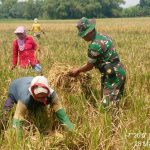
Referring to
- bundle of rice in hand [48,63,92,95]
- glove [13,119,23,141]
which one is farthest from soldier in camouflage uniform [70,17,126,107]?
glove [13,119,23,141]

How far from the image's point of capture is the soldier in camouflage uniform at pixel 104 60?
5.21 meters

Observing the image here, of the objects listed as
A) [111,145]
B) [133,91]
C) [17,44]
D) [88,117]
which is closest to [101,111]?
[88,117]

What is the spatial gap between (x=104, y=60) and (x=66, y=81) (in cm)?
81

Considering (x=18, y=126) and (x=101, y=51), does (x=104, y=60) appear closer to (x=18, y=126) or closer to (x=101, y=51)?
(x=101, y=51)

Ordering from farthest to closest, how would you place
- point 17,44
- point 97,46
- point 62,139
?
point 17,44 → point 97,46 → point 62,139

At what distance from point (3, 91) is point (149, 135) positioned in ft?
9.01

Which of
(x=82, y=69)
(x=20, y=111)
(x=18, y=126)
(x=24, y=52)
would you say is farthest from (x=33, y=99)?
(x=24, y=52)

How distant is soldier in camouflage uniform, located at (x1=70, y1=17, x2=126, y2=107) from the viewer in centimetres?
521

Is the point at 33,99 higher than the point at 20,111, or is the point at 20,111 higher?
the point at 33,99

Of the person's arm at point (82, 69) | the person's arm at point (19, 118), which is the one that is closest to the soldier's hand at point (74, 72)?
the person's arm at point (82, 69)

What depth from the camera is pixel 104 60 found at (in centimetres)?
539

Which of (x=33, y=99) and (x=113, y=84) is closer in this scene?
(x=33, y=99)

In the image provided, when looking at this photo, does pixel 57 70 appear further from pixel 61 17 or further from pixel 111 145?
pixel 61 17

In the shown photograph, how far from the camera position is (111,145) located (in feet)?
13.8
